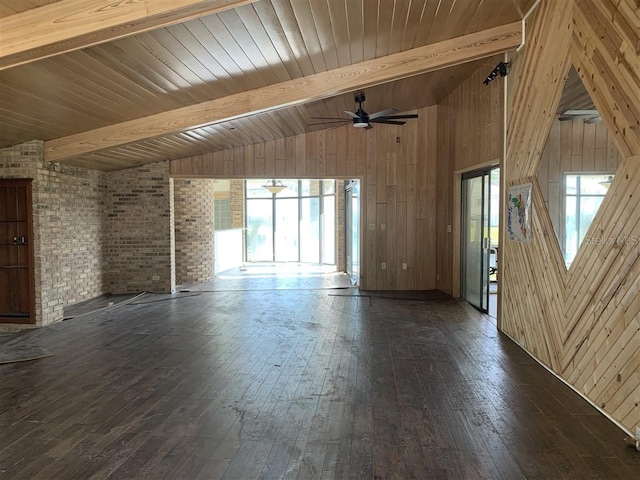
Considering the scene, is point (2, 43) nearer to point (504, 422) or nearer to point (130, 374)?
point (130, 374)

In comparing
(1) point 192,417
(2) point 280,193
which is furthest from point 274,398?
(2) point 280,193

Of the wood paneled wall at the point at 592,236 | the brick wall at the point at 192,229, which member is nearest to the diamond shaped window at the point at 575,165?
the wood paneled wall at the point at 592,236

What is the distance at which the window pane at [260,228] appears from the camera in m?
16.7

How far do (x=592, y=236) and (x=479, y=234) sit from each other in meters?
3.44

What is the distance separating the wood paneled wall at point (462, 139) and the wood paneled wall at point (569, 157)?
4.87 ft

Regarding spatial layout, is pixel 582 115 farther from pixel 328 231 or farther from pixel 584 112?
pixel 328 231

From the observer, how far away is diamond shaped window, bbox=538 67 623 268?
3.44 m

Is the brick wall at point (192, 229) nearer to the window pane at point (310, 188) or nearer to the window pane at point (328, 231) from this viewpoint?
the window pane at point (328, 231)

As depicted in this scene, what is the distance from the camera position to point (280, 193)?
1653 centimetres

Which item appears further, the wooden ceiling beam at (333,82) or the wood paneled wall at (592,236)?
the wooden ceiling beam at (333,82)

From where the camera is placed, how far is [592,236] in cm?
349

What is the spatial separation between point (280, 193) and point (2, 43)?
13581mm

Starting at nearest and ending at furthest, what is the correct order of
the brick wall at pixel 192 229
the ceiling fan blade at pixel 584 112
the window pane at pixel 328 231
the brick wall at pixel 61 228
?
the ceiling fan blade at pixel 584 112
the brick wall at pixel 61 228
the brick wall at pixel 192 229
the window pane at pixel 328 231

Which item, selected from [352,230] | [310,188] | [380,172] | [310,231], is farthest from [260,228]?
[380,172]
